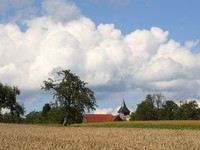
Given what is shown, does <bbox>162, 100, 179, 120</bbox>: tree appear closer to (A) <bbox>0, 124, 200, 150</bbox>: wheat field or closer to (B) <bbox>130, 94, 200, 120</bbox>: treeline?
(B) <bbox>130, 94, 200, 120</bbox>: treeline

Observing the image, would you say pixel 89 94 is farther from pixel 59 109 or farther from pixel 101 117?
pixel 101 117

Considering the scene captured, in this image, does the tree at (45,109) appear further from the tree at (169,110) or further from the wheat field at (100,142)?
the wheat field at (100,142)

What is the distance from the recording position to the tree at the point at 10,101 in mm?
117000

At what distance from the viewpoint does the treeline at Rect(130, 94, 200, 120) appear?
153125mm

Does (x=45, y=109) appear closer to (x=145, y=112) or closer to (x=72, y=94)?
(x=145, y=112)

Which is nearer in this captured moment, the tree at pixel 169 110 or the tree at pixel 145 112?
the tree at pixel 169 110

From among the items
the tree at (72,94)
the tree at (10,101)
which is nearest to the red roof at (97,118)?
the tree at (10,101)

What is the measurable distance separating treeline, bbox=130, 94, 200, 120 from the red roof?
47.0 ft

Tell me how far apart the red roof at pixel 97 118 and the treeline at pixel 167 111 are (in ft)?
47.0

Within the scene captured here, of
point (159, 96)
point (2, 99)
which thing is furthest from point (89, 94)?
point (159, 96)

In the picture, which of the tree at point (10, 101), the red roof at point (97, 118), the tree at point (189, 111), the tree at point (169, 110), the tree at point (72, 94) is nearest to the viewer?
the tree at point (72, 94)

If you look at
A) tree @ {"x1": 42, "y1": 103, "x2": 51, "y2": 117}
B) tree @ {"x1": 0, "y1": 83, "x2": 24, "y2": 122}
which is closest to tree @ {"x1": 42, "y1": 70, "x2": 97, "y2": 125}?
tree @ {"x1": 0, "y1": 83, "x2": 24, "y2": 122}

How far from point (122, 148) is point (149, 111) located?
137 meters

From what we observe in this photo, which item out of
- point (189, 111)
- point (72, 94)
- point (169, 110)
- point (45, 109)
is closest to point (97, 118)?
point (45, 109)
